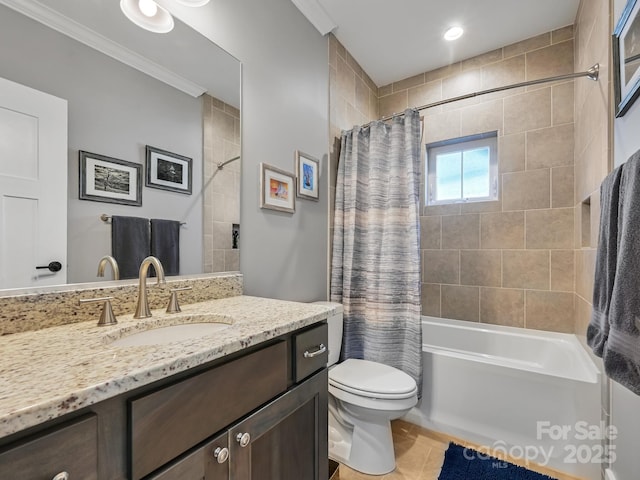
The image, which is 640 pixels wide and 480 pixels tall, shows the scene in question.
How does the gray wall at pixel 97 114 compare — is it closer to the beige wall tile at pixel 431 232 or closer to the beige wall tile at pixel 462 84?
the beige wall tile at pixel 431 232

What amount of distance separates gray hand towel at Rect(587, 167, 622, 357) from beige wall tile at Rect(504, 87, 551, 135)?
1366mm

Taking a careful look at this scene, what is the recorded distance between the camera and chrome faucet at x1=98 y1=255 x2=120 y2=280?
97 cm

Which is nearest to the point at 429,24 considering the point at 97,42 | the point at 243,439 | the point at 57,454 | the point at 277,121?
the point at 277,121

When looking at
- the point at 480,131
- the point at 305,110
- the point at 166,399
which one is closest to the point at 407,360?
the point at 166,399

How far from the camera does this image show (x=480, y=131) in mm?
2305

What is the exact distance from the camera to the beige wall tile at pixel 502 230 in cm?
216

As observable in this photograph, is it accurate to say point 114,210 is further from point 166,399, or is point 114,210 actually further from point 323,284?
point 323,284

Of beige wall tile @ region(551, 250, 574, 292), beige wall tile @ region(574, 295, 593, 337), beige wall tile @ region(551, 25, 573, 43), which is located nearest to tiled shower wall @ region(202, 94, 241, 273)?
beige wall tile @ region(574, 295, 593, 337)

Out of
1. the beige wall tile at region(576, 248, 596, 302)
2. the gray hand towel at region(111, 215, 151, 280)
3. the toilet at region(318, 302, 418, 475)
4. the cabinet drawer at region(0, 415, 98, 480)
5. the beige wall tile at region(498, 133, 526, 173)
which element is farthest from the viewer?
the beige wall tile at region(498, 133, 526, 173)

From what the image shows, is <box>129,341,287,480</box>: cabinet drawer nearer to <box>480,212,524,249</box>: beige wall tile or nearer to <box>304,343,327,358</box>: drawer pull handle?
<box>304,343,327,358</box>: drawer pull handle

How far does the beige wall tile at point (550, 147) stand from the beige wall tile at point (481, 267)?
71 centimetres

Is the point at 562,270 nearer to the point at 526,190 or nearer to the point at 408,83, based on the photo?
the point at 526,190

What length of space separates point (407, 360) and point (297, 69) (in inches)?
75.5

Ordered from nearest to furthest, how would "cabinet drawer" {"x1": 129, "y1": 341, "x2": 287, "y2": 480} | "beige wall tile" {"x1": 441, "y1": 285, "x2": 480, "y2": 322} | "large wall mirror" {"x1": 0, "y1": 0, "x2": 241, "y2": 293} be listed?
1. "cabinet drawer" {"x1": 129, "y1": 341, "x2": 287, "y2": 480}
2. "large wall mirror" {"x1": 0, "y1": 0, "x2": 241, "y2": 293}
3. "beige wall tile" {"x1": 441, "y1": 285, "x2": 480, "y2": 322}
